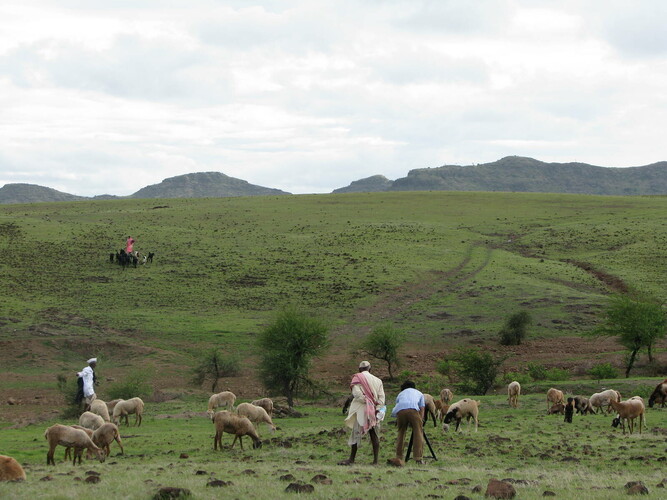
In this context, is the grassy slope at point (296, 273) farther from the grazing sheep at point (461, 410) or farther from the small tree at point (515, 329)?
the grazing sheep at point (461, 410)

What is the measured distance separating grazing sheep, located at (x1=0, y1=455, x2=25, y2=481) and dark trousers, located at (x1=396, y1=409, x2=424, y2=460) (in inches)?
297

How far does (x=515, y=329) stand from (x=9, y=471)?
40807mm

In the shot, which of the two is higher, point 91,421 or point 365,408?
point 365,408

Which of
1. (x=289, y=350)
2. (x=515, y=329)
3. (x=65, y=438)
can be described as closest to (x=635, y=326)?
(x=515, y=329)

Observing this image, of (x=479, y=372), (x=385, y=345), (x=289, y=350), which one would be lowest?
(x=479, y=372)

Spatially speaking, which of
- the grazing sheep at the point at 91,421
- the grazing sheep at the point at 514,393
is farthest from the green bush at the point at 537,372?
the grazing sheep at the point at 91,421

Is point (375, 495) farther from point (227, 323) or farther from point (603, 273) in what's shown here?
point (603, 273)

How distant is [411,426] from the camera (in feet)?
50.3

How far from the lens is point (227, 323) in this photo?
52.3 m

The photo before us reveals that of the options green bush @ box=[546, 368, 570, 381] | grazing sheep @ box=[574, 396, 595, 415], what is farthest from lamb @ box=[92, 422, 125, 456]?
green bush @ box=[546, 368, 570, 381]

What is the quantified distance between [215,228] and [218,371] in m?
49.6

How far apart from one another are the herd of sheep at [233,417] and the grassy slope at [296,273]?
63.3 ft

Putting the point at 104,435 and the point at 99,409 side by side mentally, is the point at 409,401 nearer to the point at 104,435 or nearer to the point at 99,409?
→ the point at 104,435

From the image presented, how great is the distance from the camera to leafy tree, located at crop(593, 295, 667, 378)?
135 ft
